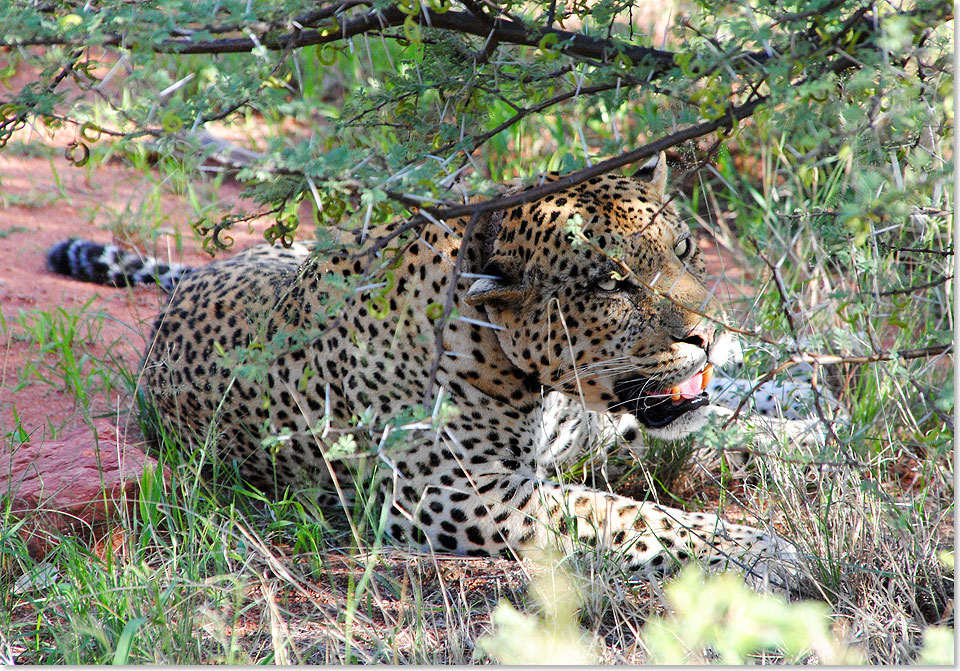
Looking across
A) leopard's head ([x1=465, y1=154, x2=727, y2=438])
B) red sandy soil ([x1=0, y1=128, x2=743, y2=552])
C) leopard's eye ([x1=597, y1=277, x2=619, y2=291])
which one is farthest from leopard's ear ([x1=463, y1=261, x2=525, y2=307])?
red sandy soil ([x1=0, y1=128, x2=743, y2=552])

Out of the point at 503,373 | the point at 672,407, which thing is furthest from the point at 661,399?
the point at 503,373

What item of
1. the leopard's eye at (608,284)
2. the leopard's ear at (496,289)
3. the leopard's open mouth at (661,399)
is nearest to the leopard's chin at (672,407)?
the leopard's open mouth at (661,399)

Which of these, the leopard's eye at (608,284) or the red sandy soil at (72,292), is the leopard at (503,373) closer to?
the leopard's eye at (608,284)

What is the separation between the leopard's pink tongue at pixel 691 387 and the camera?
396 centimetres

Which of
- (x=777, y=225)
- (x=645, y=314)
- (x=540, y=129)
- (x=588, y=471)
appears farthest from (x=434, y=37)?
(x=540, y=129)

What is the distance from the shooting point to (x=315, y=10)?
3.27m

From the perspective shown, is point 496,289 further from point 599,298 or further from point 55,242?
point 55,242

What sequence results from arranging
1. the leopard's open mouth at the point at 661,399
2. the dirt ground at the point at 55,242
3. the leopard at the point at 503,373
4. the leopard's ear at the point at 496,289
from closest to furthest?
1. the leopard's ear at the point at 496,289
2. the leopard at the point at 503,373
3. the leopard's open mouth at the point at 661,399
4. the dirt ground at the point at 55,242

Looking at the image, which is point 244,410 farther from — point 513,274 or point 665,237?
point 665,237

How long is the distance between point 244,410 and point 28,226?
406cm

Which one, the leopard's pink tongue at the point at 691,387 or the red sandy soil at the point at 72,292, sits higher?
the leopard's pink tongue at the point at 691,387

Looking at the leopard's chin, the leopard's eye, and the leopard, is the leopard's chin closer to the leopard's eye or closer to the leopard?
the leopard

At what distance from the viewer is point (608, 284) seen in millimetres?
3740

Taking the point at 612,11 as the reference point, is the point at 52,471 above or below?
below
